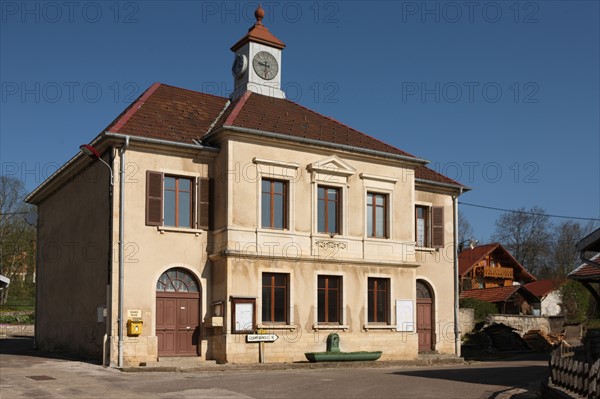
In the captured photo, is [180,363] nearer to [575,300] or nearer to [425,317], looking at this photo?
[425,317]

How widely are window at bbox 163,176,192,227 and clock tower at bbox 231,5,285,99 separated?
6.41 m

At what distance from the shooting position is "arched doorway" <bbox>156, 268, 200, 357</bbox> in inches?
963

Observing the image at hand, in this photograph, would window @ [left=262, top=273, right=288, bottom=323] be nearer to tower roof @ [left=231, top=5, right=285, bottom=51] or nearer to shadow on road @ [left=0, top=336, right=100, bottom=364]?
shadow on road @ [left=0, top=336, right=100, bottom=364]

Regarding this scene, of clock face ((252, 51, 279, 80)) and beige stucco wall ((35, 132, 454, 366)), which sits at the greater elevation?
clock face ((252, 51, 279, 80))

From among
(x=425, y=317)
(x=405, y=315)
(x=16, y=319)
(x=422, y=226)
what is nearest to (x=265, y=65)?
(x=422, y=226)

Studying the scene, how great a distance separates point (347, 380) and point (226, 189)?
27.2 feet

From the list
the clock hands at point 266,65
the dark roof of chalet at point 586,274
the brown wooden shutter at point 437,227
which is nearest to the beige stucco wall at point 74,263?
the clock hands at point 266,65

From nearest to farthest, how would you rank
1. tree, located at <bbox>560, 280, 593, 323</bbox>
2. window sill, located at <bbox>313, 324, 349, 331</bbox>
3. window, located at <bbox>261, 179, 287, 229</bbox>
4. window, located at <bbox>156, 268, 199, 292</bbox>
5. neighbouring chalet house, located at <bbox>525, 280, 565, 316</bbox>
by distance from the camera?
window, located at <bbox>156, 268, 199, 292</bbox>
window, located at <bbox>261, 179, 287, 229</bbox>
window sill, located at <bbox>313, 324, 349, 331</bbox>
tree, located at <bbox>560, 280, 593, 323</bbox>
neighbouring chalet house, located at <bbox>525, 280, 565, 316</bbox>

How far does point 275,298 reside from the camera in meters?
25.7

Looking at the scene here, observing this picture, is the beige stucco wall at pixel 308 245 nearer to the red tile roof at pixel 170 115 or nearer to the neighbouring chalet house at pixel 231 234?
the neighbouring chalet house at pixel 231 234

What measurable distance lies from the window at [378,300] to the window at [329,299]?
140cm

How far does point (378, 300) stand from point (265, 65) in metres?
10.4

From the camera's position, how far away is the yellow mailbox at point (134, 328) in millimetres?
23172

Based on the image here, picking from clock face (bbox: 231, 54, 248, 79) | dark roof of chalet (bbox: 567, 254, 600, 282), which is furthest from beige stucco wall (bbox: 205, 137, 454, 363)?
dark roof of chalet (bbox: 567, 254, 600, 282)
